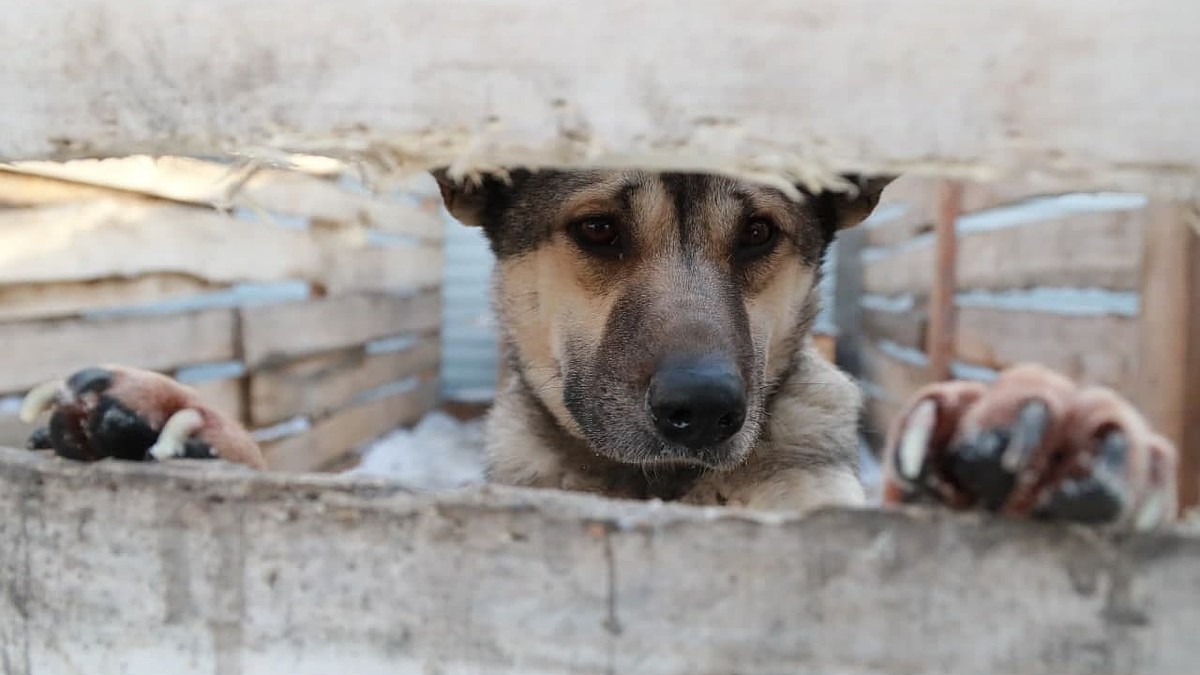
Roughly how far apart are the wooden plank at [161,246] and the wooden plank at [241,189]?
8 centimetres

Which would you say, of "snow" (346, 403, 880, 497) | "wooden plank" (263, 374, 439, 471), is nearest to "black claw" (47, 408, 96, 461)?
"wooden plank" (263, 374, 439, 471)

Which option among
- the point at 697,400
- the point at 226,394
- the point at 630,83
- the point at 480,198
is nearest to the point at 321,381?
the point at 226,394

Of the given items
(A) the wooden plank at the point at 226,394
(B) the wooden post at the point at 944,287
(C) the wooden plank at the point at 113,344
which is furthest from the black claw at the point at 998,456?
(B) the wooden post at the point at 944,287

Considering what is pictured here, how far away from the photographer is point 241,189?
4.06 ft

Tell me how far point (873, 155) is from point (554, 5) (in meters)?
0.44

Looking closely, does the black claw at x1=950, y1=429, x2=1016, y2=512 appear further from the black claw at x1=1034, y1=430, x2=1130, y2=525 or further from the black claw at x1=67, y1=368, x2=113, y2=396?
the black claw at x1=67, y1=368, x2=113, y2=396

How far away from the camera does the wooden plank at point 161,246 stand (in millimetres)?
2730

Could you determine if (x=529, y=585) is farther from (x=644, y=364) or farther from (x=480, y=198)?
(x=480, y=198)

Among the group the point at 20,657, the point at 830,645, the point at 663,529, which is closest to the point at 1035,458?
the point at 830,645

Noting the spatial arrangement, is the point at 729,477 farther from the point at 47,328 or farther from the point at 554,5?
the point at 47,328

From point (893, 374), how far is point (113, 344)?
16.6ft

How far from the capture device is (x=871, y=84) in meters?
1.05

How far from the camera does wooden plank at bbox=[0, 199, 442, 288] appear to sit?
2.73 metres

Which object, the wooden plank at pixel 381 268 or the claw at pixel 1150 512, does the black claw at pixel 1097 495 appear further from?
the wooden plank at pixel 381 268
